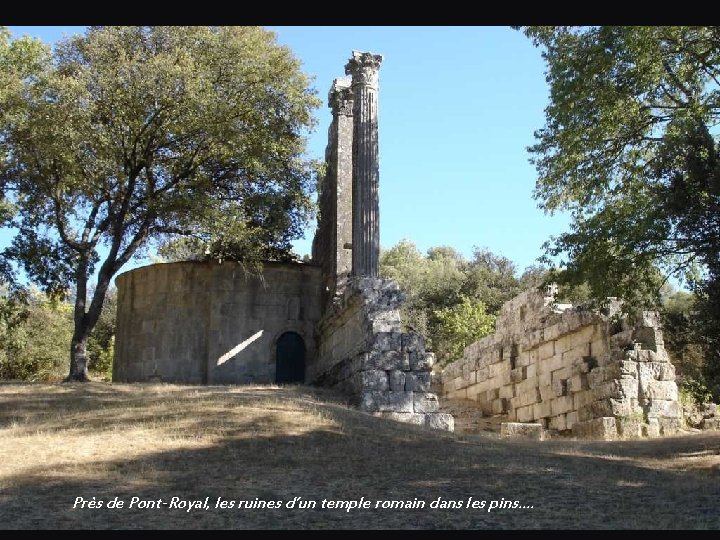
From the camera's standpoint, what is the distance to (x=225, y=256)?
24.0 metres

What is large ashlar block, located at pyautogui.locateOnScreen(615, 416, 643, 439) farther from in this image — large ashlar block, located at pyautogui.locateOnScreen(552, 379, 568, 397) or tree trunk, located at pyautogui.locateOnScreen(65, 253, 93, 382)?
tree trunk, located at pyautogui.locateOnScreen(65, 253, 93, 382)

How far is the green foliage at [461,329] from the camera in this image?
3294cm

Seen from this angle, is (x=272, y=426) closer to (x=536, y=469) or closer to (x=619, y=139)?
(x=536, y=469)

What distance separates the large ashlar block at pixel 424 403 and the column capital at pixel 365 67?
30.2ft

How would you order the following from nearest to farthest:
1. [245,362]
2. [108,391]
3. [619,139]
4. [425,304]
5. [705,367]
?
1. [705,367]
2. [619,139]
3. [108,391]
4. [245,362]
5. [425,304]

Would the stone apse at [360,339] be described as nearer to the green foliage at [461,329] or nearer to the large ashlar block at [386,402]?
the large ashlar block at [386,402]

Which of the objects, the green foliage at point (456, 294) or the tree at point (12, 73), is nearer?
the tree at point (12, 73)

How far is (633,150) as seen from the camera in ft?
54.8


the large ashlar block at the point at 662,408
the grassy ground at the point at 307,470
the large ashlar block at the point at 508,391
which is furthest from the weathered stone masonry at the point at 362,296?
the large ashlar block at the point at 508,391

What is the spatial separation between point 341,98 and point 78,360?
1033cm

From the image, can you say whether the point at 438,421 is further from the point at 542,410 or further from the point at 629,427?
the point at 542,410

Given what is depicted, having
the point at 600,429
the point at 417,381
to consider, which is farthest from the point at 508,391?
the point at 417,381
